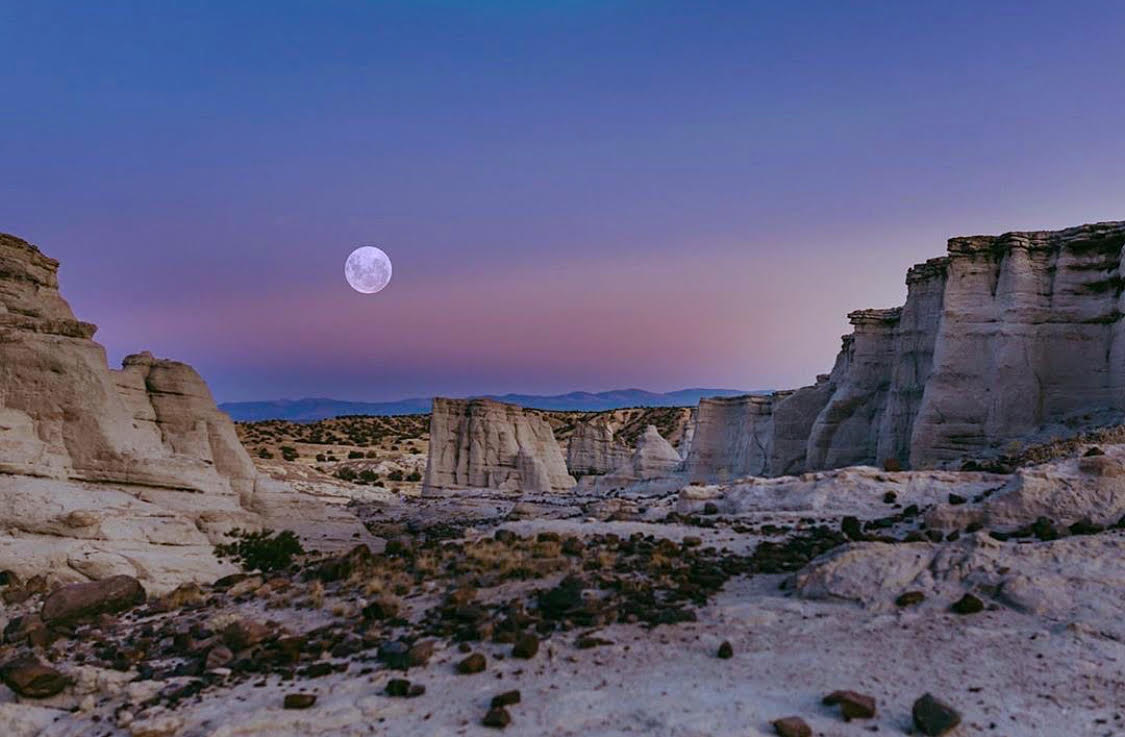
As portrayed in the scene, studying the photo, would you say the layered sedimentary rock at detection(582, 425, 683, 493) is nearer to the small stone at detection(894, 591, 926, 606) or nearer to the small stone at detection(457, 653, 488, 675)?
the small stone at detection(894, 591, 926, 606)

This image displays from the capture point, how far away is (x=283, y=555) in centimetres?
1619

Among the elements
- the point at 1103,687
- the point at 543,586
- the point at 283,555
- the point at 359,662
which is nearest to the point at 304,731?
the point at 359,662

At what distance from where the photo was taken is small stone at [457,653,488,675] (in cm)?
798

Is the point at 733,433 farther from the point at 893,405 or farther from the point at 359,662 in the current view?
the point at 359,662

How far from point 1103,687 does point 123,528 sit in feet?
46.5

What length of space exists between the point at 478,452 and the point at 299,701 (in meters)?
36.7

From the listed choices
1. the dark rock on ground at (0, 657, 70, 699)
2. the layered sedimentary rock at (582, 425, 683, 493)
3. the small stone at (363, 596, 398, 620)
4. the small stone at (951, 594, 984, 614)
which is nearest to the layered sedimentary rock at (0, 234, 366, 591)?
the dark rock on ground at (0, 657, 70, 699)

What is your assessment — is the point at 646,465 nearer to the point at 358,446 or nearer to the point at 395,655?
the point at 358,446

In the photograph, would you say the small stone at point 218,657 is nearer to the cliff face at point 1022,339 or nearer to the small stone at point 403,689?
the small stone at point 403,689

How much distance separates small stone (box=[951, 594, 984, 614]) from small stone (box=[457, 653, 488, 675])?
5.34m

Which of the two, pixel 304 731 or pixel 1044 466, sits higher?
pixel 1044 466

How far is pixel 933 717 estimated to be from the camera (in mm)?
6133

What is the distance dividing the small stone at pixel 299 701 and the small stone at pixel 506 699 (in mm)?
1868

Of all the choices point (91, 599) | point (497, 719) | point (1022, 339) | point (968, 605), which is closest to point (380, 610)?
point (497, 719)
